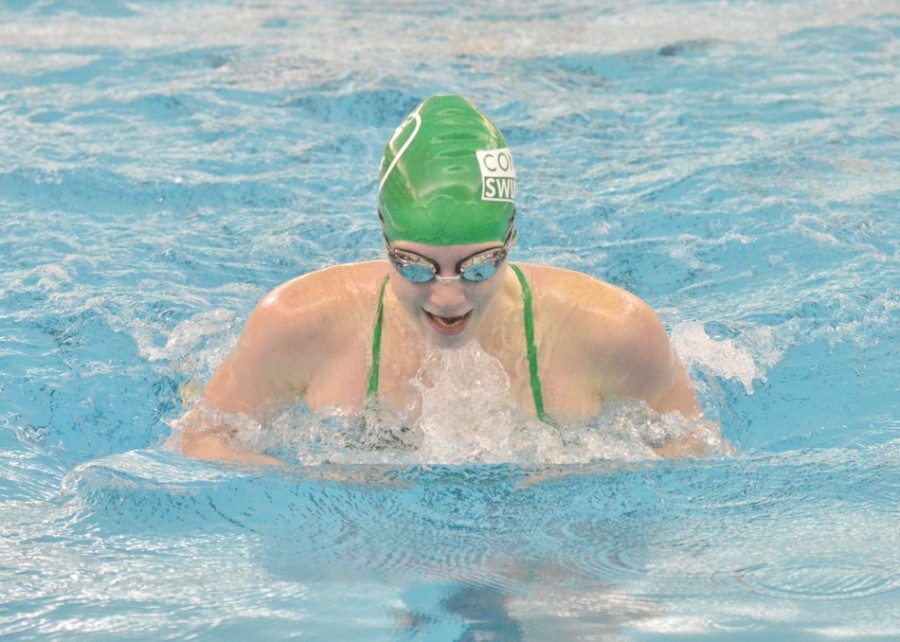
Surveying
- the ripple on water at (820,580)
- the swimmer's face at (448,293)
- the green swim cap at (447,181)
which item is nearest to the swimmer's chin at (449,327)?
the swimmer's face at (448,293)

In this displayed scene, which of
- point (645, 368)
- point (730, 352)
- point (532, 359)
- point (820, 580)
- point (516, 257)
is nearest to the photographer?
point (820, 580)

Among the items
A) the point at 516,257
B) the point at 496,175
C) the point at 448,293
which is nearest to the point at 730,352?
the point at 516,257

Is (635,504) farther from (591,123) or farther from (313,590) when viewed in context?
(591,123)

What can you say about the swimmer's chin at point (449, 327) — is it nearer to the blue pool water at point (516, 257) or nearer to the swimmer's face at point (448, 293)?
the swimmer's face at point (448, 293)

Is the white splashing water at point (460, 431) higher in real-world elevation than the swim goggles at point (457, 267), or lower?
lower

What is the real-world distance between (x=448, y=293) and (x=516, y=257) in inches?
103

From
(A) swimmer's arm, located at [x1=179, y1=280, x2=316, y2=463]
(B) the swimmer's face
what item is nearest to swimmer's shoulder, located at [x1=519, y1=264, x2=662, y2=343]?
(B) the swimmer's face

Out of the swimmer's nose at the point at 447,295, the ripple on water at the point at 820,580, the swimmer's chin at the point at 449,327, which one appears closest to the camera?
the ripple on water at the point at 820,580

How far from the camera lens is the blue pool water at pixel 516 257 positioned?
126 inches

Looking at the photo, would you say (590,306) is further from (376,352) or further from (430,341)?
(376,352)

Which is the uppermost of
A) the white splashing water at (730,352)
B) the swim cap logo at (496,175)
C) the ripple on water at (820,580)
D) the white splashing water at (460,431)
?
the swim cap logo at (496,175)

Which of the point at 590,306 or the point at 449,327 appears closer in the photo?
the point at 449,327

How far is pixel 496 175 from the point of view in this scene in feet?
11.6

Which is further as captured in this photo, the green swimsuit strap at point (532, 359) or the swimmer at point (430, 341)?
the green swimsuit strap at point (532, 359)
